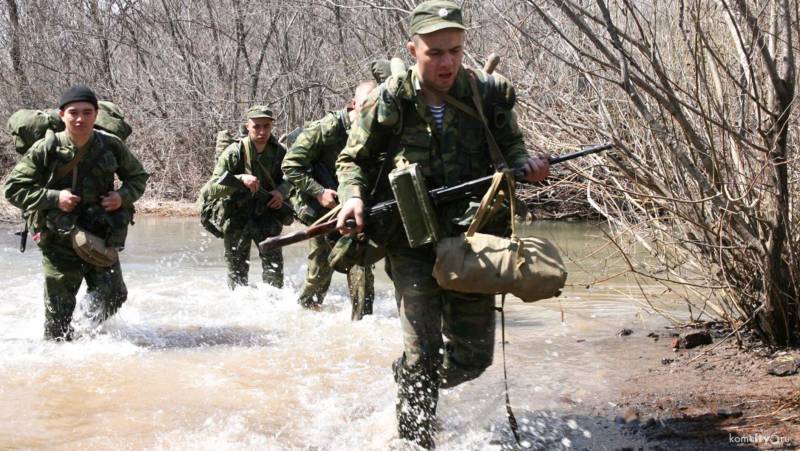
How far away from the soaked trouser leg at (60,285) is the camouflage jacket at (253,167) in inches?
82.9

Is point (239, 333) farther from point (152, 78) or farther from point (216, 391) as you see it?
point (152, 78)

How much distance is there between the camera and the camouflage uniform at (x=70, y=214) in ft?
21.9

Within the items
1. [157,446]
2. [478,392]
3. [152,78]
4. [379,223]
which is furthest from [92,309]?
[152,78]

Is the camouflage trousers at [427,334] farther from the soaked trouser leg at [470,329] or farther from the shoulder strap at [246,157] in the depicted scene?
the shoulder strap at [246,157]

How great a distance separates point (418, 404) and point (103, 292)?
138 inches

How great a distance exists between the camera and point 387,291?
32.9 feet

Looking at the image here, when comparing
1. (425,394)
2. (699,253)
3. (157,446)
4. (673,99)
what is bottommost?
(157,446)

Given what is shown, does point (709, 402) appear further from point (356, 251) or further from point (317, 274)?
point (317, 274)

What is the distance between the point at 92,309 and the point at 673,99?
177 inches

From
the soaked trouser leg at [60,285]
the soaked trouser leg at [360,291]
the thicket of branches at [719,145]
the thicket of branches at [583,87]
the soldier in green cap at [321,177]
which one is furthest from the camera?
the soaked trouser leg at [360,291]

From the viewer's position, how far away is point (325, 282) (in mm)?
8547

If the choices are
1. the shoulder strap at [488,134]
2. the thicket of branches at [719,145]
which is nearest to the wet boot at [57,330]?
the thicket of branches at [719,145]

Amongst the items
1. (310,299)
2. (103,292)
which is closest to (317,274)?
(310,299)

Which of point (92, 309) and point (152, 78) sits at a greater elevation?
point (152, 78)
